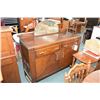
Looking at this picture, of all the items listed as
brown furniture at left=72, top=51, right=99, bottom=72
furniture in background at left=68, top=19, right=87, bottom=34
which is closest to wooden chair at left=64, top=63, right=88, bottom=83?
brown furniture at left=72, top=51, right=99, bottom=72

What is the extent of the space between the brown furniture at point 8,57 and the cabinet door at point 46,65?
0.42 m

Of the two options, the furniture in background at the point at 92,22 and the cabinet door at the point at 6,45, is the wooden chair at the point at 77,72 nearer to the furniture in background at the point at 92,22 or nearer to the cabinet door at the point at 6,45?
the cabinet door at the point at 6,45

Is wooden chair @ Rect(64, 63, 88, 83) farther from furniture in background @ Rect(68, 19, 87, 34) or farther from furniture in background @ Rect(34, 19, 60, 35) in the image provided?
furniture in background @ Rect(68, 19, 87, 34)

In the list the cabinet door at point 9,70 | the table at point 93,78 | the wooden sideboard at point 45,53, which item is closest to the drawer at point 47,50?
the wooden sideboard at point 45,53

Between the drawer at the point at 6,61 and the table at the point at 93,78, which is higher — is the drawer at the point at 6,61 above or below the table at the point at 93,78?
above

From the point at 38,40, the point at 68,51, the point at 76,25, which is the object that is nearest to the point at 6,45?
the point at 38,40

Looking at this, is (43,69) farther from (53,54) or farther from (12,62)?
(12,62)

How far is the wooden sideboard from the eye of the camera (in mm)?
1917

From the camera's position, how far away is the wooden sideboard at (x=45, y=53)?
6.29 feet

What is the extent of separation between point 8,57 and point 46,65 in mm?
803
